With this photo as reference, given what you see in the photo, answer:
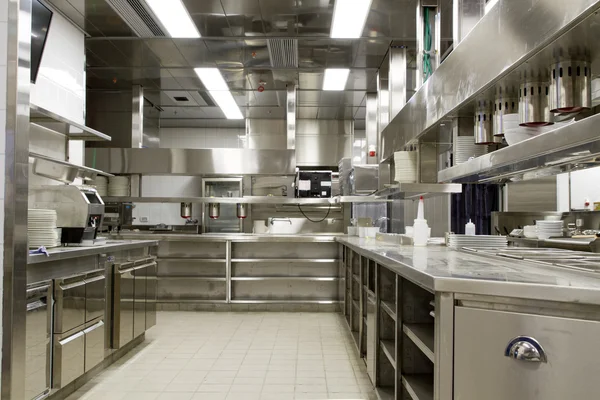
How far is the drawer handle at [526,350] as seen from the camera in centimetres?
130

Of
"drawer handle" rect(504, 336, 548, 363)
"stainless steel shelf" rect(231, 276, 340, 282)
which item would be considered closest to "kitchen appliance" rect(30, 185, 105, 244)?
"stainless steel shelf" rect(231, 276, 340, 282)

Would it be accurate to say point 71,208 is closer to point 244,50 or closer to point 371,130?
point 244,50

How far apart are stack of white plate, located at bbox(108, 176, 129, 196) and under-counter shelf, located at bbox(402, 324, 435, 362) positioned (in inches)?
224

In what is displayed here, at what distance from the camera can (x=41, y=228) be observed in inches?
121

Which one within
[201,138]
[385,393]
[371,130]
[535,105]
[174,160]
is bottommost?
[385,393]

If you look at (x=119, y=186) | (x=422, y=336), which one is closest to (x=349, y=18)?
(x=422, y=336)

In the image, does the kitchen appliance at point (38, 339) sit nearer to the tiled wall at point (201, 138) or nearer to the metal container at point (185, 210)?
the metal container at point (185, 210)

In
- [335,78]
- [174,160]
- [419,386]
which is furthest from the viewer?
[174,160]

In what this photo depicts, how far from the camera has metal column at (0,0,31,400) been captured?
8.02ft

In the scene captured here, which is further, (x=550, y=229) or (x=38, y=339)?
(x=550, y=229)

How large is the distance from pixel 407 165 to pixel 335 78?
265 centimetres

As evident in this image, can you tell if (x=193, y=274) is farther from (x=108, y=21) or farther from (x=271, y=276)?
(x=108, y=21)

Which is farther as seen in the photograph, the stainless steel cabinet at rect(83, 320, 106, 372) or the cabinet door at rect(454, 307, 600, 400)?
the stainless steel cabinet at rect(83, 320, 106, 372)

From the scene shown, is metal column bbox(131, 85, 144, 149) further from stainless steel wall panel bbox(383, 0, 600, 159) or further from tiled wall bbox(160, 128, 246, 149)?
stainless steel wall panel bbox(383, 0, 600, 159)
